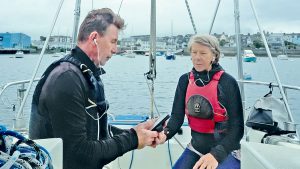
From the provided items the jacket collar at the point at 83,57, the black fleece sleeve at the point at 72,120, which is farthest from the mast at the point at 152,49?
the black fleece sleeve at the point at 72,120

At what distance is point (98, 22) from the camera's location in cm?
211

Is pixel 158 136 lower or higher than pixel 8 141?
lower

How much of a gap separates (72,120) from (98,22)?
0.62m

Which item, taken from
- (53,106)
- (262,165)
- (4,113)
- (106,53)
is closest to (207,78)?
(106,53)

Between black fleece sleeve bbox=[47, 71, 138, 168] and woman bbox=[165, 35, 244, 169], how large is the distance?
108 centimetres

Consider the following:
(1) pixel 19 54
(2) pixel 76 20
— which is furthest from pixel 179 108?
(1) pixel 19 54

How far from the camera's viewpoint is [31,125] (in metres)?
2.09

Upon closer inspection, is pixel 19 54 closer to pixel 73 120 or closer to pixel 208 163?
pixel 208 163

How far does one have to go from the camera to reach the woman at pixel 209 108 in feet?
9.13

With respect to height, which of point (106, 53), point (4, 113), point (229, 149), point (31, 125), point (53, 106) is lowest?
point (4, 113)

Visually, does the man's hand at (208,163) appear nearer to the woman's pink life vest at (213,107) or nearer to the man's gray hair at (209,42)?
the woman's pink life vest at (213,107)

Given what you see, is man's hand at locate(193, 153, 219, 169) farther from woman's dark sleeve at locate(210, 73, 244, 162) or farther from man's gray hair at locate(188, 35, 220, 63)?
man's gray hair at locate(188, 35, 220, 63)

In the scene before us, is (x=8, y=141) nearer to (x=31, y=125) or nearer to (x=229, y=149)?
(x=31, y=125)

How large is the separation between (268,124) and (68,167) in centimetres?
162
